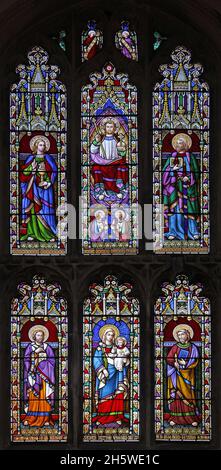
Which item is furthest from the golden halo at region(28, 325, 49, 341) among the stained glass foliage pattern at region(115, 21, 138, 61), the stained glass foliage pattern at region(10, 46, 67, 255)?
the stained glass foliage pattern at region(115, 21, 138, 61)

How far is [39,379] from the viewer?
29.8ft

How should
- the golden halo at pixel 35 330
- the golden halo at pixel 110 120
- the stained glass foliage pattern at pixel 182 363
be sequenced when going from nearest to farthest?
the stained glass foliage pattern at pixel 182 363 → the golden halo at pixel 35 330 → the golden halo at pixel 110 120

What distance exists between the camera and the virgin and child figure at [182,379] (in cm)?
904

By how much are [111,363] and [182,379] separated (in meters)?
0.70

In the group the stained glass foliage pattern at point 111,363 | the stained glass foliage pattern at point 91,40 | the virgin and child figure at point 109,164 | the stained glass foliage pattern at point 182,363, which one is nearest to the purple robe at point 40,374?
the stained glass foliage pattern at point 111,363

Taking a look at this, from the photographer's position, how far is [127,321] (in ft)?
29.9

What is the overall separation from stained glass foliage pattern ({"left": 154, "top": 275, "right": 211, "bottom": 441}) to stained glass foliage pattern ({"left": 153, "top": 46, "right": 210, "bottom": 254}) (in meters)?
0.58

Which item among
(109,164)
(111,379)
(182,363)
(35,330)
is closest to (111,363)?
(111,379)

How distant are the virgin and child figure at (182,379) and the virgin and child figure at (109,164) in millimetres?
1458

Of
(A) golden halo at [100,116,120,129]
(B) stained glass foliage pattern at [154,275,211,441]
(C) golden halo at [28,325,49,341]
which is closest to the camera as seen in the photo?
(B) stained glass foliage pattern at [154,275,211,441]

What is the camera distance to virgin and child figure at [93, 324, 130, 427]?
9039mm

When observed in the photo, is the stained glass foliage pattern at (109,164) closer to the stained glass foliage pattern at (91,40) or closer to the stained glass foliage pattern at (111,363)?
the stained glass foliage pattern at (91,40)

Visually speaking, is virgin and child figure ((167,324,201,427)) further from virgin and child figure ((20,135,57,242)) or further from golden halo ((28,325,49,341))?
virgin and child figure ((20,135,57,242))

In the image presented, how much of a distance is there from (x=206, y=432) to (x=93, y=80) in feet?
11.9
